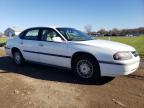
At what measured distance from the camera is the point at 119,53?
5.95 meters

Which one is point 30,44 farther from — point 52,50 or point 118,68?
point 118,68

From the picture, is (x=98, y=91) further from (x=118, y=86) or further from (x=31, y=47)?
(x=31, y=47)

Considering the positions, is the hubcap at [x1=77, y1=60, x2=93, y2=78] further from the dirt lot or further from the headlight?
the headlight

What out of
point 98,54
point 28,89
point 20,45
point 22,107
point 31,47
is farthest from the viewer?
point 20,45

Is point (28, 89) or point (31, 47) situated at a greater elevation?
point (31, 47)

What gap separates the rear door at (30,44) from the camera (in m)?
7.87

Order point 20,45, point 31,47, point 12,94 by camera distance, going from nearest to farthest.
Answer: point 12,94
point 31,47
point 20,45

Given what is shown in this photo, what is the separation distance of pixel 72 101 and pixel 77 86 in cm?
113

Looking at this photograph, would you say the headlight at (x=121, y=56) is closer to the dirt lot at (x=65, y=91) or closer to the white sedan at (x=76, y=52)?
the white sedan at (x=76, y=52)

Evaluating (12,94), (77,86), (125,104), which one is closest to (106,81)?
(77,86)

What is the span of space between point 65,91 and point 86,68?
3.98ft

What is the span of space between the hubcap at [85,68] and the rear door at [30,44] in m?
1.82

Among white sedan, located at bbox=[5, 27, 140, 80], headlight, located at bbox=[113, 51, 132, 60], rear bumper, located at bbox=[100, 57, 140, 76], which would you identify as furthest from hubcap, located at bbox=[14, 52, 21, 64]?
headlight, located at bbox=[113, 51, 132, 60]

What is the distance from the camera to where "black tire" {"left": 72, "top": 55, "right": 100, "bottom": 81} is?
20.7ft
